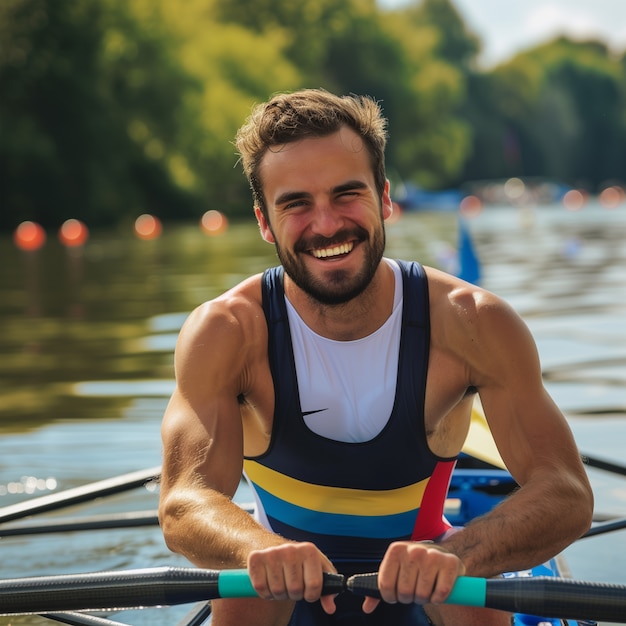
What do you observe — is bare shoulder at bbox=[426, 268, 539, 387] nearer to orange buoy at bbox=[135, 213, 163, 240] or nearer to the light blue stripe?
the light blue stripe

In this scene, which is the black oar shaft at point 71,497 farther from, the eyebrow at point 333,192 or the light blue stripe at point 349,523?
the eyebrow at point 333,192

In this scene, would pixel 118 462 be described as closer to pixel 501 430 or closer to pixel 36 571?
pixel 36 571

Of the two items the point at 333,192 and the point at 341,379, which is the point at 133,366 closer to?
the point at 341,379

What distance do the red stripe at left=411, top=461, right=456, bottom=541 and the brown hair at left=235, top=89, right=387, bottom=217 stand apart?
90 centimetres

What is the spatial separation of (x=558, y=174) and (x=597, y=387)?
83948 mm

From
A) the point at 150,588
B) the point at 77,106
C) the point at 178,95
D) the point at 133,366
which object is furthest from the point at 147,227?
the point at 150,588

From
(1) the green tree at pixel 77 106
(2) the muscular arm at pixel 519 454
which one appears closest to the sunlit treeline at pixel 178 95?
(1) the green tree at pixel 77 106

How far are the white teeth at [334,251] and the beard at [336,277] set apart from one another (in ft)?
0.11

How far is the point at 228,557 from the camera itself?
2.95 metres

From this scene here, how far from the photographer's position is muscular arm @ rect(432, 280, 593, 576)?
118 inches

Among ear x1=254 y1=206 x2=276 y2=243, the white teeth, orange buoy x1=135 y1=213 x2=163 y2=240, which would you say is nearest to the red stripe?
the white teeth

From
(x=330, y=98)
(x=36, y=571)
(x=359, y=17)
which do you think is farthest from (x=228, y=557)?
(x=359, y=17)

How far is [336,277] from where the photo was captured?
11.2ft

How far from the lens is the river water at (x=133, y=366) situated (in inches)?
215
